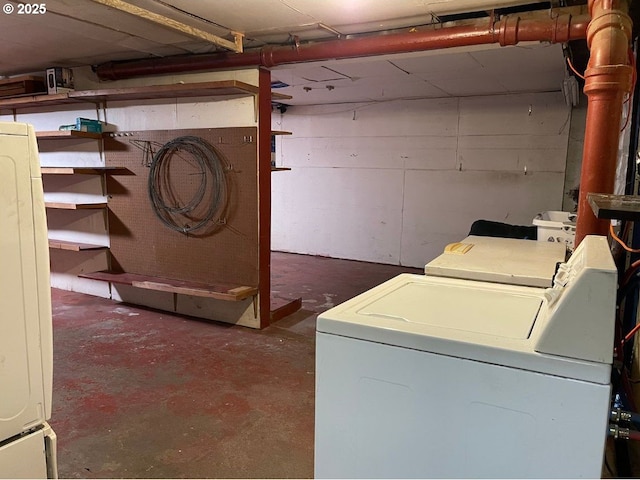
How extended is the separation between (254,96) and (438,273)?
8.77 feet

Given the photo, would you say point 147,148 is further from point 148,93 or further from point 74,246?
point 74,246

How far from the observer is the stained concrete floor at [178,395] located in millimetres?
2283

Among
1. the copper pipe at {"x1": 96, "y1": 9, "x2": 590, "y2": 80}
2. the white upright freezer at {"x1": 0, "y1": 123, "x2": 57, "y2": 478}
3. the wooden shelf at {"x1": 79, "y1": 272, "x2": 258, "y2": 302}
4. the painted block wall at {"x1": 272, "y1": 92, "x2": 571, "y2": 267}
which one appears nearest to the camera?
the white upright freezer at {"x1": 0, "y1": 123, "x2": 57, "y2": 478}

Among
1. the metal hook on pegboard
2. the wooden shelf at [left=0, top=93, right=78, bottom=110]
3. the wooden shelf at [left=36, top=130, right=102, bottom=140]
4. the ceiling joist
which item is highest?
the ceiling joist

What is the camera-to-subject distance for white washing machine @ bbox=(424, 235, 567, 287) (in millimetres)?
1814

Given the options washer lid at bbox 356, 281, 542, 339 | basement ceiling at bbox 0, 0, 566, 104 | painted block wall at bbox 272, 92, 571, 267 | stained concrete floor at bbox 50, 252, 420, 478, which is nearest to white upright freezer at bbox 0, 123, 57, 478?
washer lid at bbox 356, 281, 542, 339

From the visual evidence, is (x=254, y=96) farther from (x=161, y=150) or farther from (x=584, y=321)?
(x=584, y=321)

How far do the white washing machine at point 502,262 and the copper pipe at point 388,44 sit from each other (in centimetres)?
133

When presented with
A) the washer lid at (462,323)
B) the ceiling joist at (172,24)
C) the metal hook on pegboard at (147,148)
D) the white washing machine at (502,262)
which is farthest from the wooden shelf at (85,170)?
the washer lid at (462,323)

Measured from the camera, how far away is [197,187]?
4.29 m

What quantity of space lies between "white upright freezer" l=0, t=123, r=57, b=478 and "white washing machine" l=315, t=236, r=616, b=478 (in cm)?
79

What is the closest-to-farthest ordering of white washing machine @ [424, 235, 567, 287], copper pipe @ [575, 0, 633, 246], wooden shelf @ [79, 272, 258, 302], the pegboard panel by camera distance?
white washing machine @ [424, 235, 567, 287], copper pipe @ [575, 0, 633, 246], wooden shelf @ [79, 272, 258, 302], the pegboard panel

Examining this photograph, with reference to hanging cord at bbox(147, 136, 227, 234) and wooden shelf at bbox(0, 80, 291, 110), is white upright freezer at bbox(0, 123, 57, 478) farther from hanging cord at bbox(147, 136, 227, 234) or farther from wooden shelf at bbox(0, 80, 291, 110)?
hanging cord at bbox(147, 136, 227, 234)

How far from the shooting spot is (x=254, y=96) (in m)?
3.94
